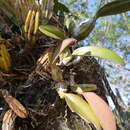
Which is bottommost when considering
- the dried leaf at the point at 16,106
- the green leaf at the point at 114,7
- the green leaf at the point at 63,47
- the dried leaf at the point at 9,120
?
the dried leaf at the point at 9,120

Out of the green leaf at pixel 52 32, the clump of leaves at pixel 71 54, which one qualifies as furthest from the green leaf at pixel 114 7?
the green leaf at pixel 52 32

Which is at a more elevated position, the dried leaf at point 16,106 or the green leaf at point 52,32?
the green leaf at point 52,32

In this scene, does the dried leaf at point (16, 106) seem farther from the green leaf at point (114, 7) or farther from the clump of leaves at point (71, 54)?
the green leaf at point (114, 7)

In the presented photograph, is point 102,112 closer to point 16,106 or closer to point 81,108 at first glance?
point 81,108

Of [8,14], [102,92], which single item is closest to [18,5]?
[8,14]

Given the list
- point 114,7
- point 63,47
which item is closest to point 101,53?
point 63,47

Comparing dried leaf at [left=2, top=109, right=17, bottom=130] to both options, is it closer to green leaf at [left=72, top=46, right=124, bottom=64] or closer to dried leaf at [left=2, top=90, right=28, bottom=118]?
dried leaf at [left=2, top=90, right=28, bottom=118]
